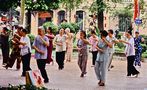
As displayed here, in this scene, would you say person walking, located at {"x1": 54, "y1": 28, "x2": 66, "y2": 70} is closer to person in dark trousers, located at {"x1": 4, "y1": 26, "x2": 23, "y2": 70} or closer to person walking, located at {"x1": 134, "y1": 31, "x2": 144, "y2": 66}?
person in dark trousers, located at {"x1": 4, "y1": 26, "x2": 23, "y2": 70}

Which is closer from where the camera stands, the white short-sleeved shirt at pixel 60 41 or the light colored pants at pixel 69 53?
the white short-sleeved shirt at pixel 60 41

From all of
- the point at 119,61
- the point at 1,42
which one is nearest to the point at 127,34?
the point at 1,42

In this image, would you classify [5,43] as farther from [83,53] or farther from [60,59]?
[83,53]

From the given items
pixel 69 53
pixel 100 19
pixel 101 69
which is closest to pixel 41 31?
pixel 101 69

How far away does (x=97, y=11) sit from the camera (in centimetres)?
4462

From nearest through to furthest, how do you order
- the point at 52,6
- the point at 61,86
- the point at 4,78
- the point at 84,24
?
the point at 61,86
the point at 4,78
the point at 52,6
the point at 84,24

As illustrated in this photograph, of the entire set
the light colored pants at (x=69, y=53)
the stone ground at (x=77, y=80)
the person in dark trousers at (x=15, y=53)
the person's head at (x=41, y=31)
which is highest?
the person's head at (x=41, y=31)

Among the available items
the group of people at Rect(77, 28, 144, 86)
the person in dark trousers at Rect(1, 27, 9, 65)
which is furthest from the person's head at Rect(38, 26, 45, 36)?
the person in dark trousers at Rect(1, 27, 9, 65)

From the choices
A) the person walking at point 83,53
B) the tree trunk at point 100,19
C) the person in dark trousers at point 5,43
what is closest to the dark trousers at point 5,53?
the person in dark trousers at point 5,43

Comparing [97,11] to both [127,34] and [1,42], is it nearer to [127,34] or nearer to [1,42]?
[1,42]

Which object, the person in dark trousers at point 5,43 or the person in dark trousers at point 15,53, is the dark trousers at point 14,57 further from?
the person in dark trousers at point 5,43

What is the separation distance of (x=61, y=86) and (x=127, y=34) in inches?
195

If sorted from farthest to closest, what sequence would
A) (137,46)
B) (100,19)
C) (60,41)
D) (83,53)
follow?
(100,19) < (137,46) < (60,41) < (83,53)

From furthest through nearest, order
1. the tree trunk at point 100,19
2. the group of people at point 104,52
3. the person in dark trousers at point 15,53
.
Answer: the tree trunk at point 100,19
the person in dark trousers at point 15,53
the group of people at point 104,52
